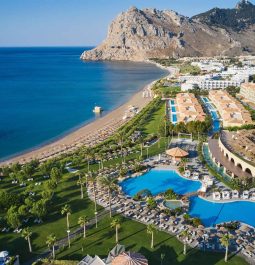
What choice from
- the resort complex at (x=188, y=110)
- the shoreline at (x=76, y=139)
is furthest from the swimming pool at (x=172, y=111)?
the shoreline at (x=76, y=139)

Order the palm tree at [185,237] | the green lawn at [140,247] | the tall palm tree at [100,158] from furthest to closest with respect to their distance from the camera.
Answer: the tall palm tree at [100,158] → the palm tree at [185,237] → the green lawn at [140,247]

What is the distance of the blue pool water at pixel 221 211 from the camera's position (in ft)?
115

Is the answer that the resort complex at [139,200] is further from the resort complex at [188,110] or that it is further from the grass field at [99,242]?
the resort complex at [188,110]

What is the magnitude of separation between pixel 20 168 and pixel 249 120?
42856mm

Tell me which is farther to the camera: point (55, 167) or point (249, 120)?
point (249, 120)

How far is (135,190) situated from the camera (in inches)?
1646

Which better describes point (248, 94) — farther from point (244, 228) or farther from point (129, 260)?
point (129, 260)

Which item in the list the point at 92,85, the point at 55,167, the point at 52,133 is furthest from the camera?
the point at 92,85

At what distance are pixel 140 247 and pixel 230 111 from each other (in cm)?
4892

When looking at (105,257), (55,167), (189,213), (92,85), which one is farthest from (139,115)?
(92,85)

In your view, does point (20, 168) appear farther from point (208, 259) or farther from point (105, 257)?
point (208, 259)

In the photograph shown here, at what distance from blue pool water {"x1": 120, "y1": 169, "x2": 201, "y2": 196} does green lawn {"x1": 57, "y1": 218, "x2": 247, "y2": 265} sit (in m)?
8.96

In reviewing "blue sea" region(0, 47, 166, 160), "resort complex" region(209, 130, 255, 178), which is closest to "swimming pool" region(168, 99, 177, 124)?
"resort complex" region(209, 130, 255, 178)

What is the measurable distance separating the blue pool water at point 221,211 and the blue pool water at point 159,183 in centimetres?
317
